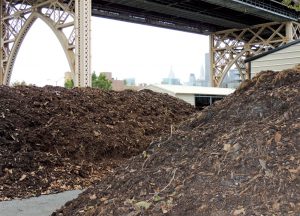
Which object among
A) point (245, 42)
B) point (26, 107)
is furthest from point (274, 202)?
point (245, 42)

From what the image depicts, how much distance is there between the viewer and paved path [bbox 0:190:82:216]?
5.16 metres

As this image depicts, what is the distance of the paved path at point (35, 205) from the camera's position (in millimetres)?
5164

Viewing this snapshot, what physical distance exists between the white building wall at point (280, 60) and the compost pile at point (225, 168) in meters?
4.68

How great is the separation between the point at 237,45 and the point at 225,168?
3818 centimetres

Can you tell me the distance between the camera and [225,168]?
339 cm

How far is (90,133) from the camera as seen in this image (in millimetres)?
8125

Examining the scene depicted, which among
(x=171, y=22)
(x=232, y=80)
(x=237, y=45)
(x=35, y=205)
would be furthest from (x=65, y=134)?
(x=232, y=80)

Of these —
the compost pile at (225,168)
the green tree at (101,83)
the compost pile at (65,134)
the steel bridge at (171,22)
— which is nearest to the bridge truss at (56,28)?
the steel bridge at (171,22)

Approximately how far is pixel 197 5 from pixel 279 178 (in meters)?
29.0

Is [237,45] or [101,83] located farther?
[101,83]

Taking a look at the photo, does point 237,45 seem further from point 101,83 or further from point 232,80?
point 101,83

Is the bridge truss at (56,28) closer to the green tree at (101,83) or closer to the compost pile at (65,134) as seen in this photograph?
the compost pile at (65,134)

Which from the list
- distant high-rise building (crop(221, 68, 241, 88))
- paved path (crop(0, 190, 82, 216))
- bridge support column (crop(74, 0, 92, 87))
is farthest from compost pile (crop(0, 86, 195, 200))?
distant high-rise building (crop(221, 68, 241, 88))

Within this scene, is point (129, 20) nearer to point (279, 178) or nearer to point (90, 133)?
point (90, 133)
